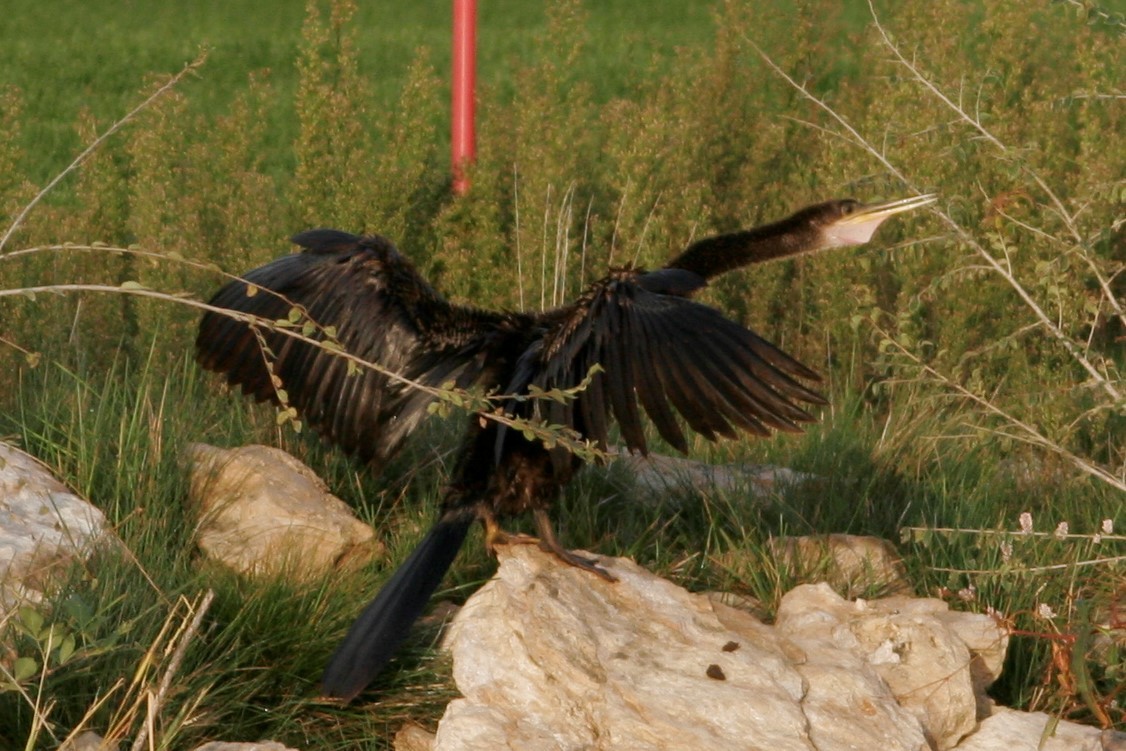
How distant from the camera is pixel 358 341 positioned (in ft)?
15.3

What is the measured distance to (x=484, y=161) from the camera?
736 cm

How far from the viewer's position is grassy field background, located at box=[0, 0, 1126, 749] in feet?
13.0

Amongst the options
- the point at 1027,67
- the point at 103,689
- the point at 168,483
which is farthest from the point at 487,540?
the point at 1027,67

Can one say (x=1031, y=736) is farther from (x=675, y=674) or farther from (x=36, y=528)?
(x=36, y=528)

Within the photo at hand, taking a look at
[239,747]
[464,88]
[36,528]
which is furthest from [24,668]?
[464,88]

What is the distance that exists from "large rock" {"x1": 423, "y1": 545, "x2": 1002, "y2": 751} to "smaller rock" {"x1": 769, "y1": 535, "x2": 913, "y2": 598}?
0.36 meters

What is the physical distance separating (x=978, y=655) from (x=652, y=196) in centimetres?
350

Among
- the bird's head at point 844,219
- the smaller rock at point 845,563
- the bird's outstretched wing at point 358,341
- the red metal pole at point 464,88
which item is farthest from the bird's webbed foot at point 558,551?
the red metal pole at point 464,88

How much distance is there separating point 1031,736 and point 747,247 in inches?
68.2

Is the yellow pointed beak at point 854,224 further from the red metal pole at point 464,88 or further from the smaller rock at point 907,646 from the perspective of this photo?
the red metal pole at point 464,88

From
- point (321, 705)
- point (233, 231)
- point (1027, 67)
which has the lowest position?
point (321, 705)

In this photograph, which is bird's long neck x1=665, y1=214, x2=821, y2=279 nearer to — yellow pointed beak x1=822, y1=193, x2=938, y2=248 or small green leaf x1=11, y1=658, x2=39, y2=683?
yellow pointed beak x1=822, y1=193, x2=938, y2=248

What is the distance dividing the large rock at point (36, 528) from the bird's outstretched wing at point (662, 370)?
3.77 ft

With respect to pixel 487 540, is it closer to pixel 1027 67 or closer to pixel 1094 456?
pixel 1094 456
